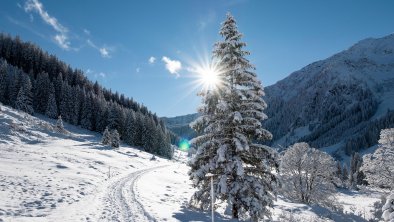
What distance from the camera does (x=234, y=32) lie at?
2169cm

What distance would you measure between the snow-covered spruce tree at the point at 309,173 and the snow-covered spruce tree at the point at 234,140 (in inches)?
1060

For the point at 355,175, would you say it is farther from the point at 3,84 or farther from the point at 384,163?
the point at 3,84

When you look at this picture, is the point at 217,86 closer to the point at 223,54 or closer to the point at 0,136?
the point at 223,54

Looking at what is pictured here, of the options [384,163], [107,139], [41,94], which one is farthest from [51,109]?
[384,163]

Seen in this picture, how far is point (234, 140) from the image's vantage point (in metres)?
19.5

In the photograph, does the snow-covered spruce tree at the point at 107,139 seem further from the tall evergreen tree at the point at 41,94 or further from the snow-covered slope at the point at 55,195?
the tall evergreen tree at the point at 41,94

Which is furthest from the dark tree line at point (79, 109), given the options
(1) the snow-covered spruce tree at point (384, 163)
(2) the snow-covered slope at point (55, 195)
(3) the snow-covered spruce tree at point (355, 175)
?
(1) the snow-covered spruce tree at point (384, 163)

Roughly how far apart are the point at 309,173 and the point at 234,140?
103 feet

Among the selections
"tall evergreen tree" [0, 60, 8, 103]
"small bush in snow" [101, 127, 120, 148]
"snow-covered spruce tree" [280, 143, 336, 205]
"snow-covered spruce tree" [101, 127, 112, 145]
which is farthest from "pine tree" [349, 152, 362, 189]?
"tall evergreen tree" [0, 60, 8, 103]

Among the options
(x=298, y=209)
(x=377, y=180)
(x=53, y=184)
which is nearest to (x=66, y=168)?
(x=53, y=184)

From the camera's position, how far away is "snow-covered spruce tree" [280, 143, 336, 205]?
45719mm

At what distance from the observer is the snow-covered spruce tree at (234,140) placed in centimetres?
1958

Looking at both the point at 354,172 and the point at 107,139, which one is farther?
the point at 354,172

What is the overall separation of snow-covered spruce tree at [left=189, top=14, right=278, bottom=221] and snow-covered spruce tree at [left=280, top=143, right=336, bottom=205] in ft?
88.4
